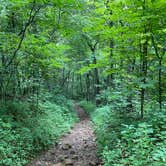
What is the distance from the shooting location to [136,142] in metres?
5.97

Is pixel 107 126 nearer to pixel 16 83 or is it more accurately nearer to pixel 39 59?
pixel 39 59

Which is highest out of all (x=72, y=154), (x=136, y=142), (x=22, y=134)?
(x=136, y=142)

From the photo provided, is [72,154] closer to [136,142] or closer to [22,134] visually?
[22,134]

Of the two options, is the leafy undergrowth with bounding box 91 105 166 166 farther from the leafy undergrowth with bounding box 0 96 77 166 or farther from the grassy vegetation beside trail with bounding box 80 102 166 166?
the leafy undergrowth with bounding box 0 96 77 166

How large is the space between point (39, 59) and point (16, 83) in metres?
2.75

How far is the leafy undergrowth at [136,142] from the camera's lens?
5024 mm

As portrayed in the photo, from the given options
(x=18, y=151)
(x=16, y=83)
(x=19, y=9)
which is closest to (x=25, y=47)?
(x=19, y=9)

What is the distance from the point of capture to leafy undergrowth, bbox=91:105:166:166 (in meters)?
5.02

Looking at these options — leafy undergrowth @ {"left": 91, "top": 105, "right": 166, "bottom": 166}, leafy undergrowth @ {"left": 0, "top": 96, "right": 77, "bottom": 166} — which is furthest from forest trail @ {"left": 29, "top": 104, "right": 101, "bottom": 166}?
leafy undergrowth @ {"left": 91, "top": 105, "right": 166, "bottom": 166}

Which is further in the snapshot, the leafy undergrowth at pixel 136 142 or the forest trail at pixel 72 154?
the forest trail at pixel 72 154

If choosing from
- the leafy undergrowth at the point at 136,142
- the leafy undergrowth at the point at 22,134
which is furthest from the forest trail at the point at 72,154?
the leafy undergrowth at the point at 136,142

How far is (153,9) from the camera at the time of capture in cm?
703

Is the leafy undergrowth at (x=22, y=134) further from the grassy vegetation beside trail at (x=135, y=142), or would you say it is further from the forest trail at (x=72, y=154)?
the grassy vegetation beside trail at (x=135, y=142)

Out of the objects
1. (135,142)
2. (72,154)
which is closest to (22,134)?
(72,154)
